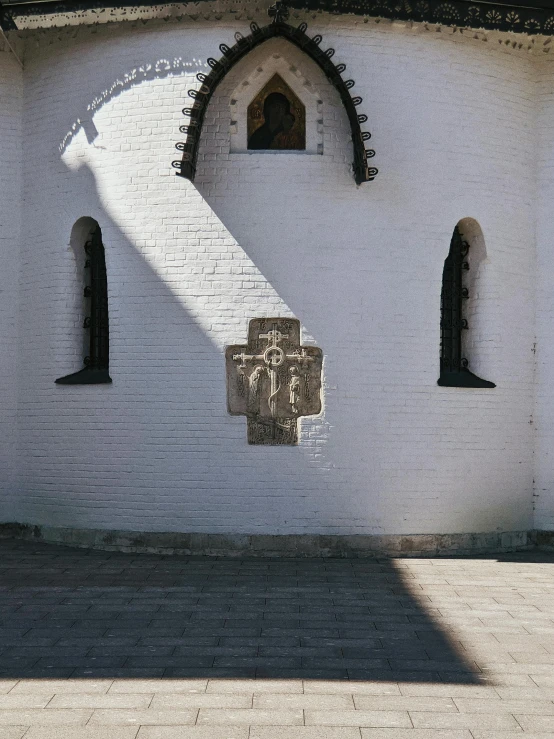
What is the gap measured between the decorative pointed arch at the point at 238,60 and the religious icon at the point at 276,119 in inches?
21.9

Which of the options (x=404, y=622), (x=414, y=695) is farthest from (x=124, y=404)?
(x=414, y=695)

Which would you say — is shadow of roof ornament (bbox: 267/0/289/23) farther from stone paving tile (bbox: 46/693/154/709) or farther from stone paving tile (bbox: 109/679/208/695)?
stone paving tile (bbox: 46/693/154/709)

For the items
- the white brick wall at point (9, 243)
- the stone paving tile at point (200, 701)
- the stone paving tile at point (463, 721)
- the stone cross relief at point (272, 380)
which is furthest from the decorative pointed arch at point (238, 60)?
the stone paving tile at point (463, 721)

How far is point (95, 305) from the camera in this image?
12.9m

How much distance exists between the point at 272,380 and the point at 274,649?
15.5 feet

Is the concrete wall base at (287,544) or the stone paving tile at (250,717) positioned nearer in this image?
the stone paving tile at (250,717)

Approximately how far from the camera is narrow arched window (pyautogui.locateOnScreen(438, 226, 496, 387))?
1265cm

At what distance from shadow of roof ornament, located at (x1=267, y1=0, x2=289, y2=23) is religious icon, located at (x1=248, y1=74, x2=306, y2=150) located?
0.86m

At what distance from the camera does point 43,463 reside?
42.2 feet

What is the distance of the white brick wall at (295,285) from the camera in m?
11.8

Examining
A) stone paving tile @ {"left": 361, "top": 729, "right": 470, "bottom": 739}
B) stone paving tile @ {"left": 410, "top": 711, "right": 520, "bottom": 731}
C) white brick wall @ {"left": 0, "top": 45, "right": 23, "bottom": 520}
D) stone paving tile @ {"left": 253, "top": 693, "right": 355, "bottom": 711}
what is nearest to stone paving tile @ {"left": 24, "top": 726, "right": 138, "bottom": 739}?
stone paving tile @ {"left": 253, "top": 693, "right": 355, "bottom": 711}

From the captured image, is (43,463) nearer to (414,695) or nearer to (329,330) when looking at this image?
(329,330)

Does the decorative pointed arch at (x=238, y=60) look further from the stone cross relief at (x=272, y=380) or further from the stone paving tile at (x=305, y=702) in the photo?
the stone paving tile at (x=305, y=702)

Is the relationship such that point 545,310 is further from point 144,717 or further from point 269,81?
point 144,717
